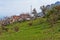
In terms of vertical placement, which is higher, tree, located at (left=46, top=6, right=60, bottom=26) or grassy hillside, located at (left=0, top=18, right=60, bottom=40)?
tree, located at (left=46, top=6, right=60, bottom=26)

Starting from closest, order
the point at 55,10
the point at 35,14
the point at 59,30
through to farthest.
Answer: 1. the point at 59,30
2. the point at 55,10
3. the point at 35,14

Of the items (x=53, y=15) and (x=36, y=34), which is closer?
(x=36, y=34)

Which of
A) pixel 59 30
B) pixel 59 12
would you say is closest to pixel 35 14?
pixel 59 12

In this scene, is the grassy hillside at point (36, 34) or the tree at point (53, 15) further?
the tree at point (53, 15)

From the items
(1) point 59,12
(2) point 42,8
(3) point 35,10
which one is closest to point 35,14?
(3) point 35,10

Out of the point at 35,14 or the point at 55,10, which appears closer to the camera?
the point at 55,10

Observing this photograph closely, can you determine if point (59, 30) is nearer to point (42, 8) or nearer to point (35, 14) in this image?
point (42, 8)

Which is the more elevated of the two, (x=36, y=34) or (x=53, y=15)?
(x=53, y=15)

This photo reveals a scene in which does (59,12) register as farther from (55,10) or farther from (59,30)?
(59,30)

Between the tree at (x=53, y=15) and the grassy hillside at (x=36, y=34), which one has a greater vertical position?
the tree at (x=53, y=15)

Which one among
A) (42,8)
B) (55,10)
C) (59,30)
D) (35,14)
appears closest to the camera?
(59,30)

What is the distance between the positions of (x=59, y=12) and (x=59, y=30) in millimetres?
12044

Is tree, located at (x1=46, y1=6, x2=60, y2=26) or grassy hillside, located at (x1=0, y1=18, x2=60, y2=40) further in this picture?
tree, located at (x1=46, y1=6, x2=60, y2=26)

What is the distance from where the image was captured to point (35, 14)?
65625mm
